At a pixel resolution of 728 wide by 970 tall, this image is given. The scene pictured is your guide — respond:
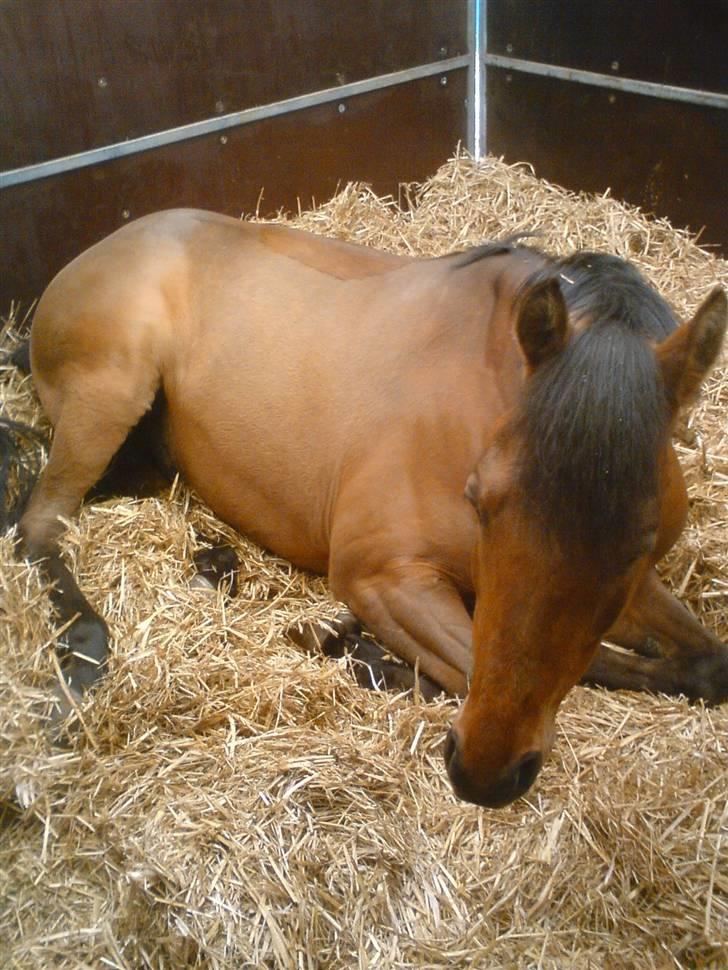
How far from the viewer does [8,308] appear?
330cm

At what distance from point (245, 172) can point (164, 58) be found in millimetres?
563

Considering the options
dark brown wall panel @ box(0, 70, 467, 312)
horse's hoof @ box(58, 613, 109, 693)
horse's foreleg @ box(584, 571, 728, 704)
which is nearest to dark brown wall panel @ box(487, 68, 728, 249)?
dark brown wall panel @ box(0, 70, 467, 312)

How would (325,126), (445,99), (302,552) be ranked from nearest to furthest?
1. (302,552)
2. (325,126)
3. (445,99)

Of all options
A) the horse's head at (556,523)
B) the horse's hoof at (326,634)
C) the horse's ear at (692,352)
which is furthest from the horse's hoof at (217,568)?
the horse's ear at (692,352)

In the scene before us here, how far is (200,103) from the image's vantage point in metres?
3.52

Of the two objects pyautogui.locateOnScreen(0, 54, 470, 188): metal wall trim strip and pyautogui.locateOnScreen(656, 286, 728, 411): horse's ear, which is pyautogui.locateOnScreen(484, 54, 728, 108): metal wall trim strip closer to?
pyautogui.locateOnScreen(0, 54, 470, 188): metal wall trim strip

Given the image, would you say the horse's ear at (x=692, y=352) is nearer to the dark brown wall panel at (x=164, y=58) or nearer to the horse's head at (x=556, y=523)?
the horse's head at (x=556, y=523)

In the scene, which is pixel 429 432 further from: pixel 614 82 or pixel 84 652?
pixel 614 82

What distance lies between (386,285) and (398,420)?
0.52m

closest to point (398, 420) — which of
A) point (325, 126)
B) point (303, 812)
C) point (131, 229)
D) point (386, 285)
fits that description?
point (386, 285)

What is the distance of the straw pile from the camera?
1622 millimetres

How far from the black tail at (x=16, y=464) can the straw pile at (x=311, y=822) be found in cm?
29

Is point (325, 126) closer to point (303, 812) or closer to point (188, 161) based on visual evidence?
point (188, 161)

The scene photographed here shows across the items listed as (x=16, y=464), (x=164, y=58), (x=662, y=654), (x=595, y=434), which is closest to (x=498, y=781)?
(x=595, y=434)
